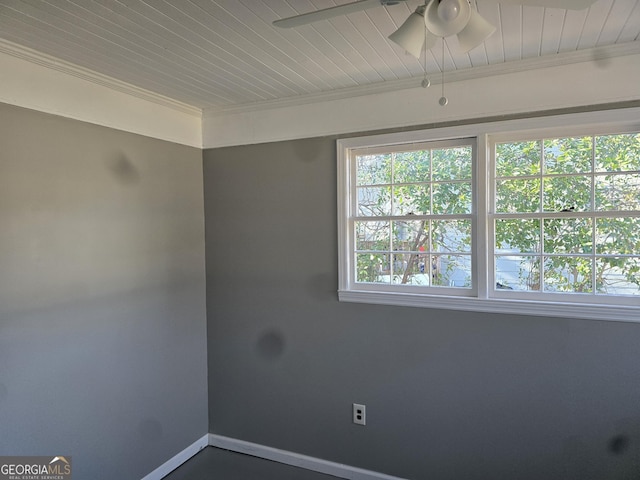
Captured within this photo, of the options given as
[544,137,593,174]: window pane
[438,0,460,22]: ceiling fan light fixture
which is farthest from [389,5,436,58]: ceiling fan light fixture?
[544,137,593,174]: window pane

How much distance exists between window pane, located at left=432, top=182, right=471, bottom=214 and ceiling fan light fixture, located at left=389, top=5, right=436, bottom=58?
122 cm

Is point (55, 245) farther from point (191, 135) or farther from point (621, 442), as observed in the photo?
point (621, 442)

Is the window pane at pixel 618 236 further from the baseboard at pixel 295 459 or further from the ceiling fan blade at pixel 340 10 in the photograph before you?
the baseboard at pixel 295 459

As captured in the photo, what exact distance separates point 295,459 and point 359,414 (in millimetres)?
618

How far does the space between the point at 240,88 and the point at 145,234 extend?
3.75 feet

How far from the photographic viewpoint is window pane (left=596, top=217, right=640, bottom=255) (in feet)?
7.16

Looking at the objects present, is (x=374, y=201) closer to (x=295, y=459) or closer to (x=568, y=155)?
(x=568, y=155)

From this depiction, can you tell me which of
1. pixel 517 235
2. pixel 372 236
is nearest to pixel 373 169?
pixel 372 236

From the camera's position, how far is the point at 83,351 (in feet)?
7.68

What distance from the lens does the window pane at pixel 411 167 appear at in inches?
103

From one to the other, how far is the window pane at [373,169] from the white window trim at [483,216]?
86mm

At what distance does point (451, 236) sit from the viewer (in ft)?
8.45

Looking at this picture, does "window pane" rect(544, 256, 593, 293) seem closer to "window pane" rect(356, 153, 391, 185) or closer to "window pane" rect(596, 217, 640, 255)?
"window pane" rect(596, 217, 640, 255)

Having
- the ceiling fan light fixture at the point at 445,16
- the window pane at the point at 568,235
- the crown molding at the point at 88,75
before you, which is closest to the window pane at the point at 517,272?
the window pane at the point at 568,235
